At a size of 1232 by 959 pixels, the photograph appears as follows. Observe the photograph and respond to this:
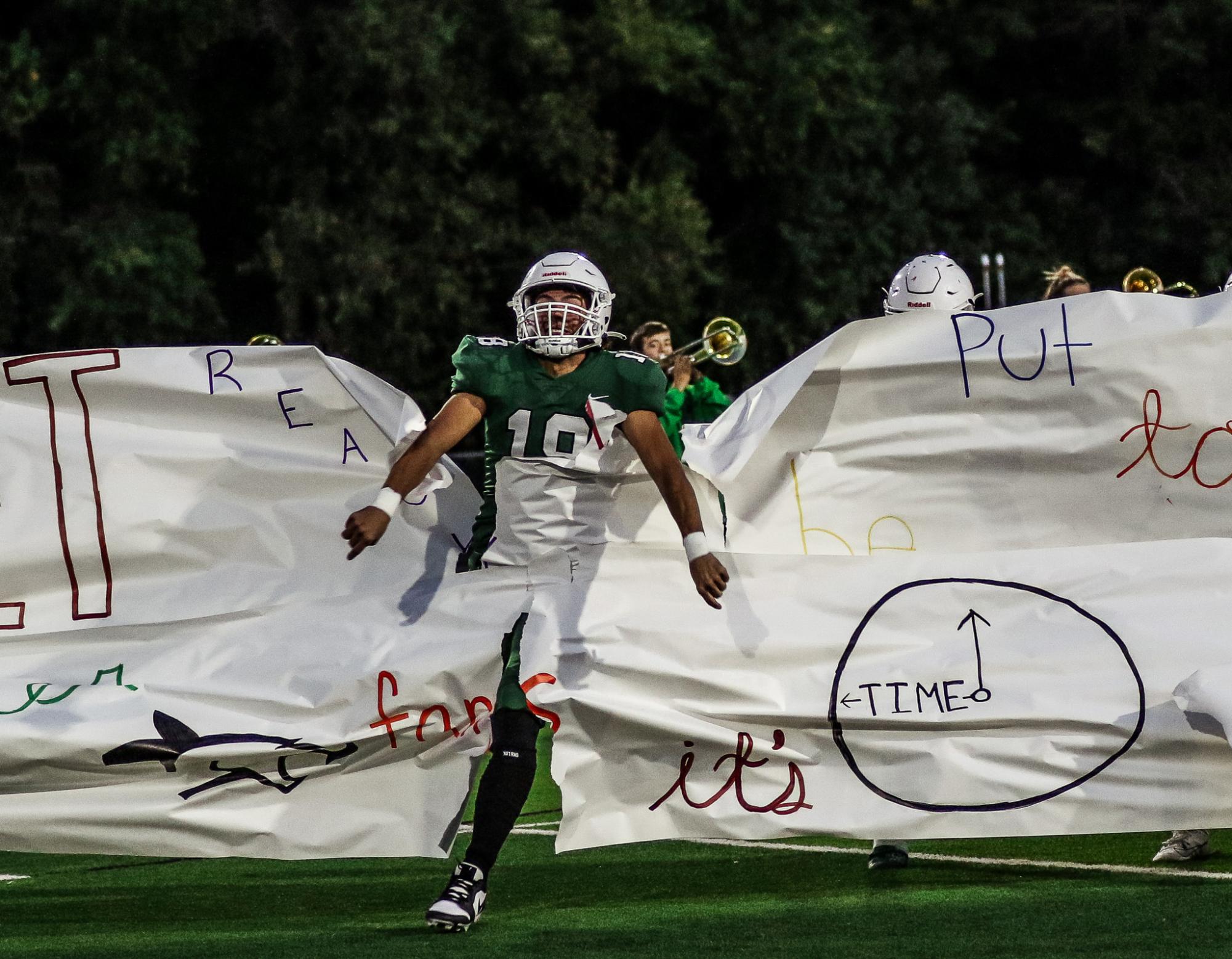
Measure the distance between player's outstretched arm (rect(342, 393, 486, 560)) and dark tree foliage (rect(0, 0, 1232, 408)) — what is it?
15257 millimetres

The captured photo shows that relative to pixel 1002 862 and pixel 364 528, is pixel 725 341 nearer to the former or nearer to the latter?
pixel 1002 862

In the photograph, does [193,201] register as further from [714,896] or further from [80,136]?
[714,896]

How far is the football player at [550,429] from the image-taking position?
5.57m

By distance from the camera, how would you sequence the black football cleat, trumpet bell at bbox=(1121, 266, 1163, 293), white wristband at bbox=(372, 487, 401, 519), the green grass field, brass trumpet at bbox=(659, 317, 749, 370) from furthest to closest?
brass trumpet at bbox=(659, 317, 749, 370) < trumpet bell at bbox=(1121, 266, 1163, 293) < white wristband at bbox=(372, 487, 401, 519) < the black football cleat < the green grass field

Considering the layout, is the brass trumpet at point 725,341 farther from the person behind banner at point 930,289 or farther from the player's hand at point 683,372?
the person behind banner at point 930,289

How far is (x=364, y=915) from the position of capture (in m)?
5.43

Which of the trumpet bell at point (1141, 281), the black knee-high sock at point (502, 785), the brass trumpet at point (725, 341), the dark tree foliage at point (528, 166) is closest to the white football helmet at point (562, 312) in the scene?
the black knee-high sock at point (502, 785)

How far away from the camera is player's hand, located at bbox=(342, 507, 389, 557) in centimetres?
530

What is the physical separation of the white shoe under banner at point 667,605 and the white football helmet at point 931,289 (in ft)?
2.39

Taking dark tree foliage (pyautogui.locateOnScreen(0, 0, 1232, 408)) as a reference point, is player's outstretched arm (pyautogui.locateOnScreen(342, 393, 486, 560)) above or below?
below

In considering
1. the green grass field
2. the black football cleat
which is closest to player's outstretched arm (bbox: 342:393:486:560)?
the black football cleat

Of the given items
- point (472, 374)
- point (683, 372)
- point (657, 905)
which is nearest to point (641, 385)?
point (472, 374)

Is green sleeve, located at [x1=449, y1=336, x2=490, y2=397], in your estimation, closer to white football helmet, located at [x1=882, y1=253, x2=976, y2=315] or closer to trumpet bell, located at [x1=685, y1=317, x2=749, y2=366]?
white football helmet, located at [x1=882, y1=253, x2=976, y2=315]

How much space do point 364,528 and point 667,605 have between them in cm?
96
